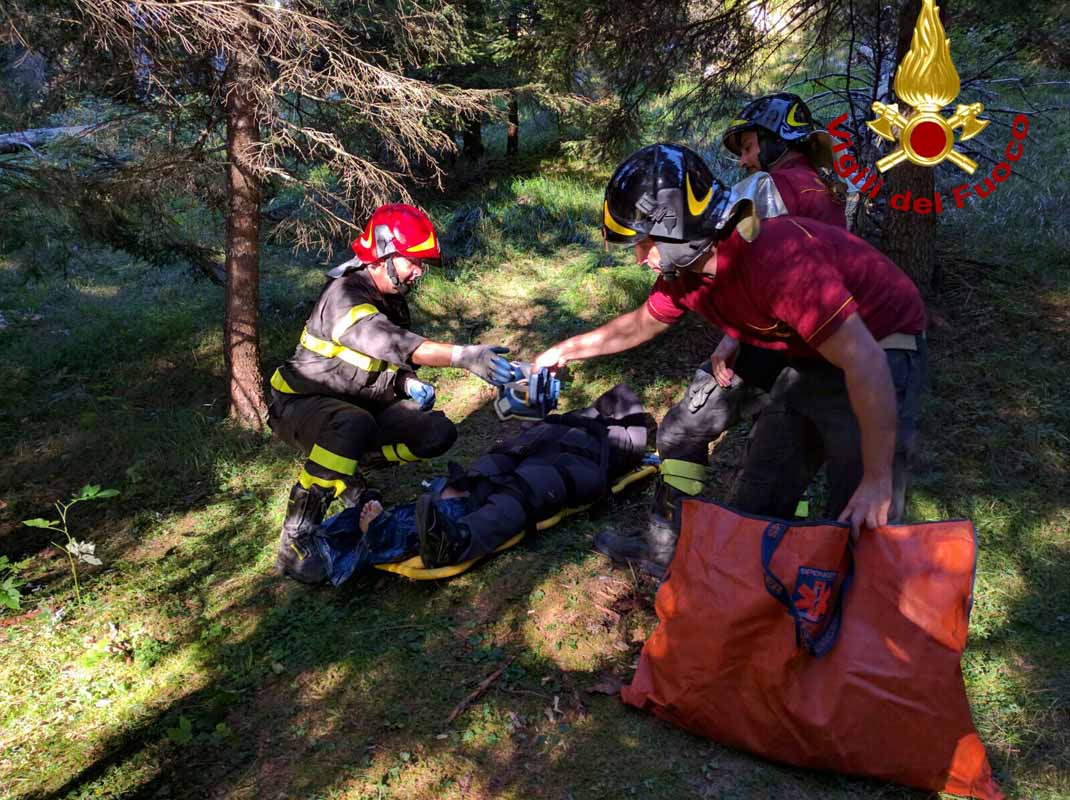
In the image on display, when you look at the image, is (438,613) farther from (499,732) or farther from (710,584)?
(710,584)

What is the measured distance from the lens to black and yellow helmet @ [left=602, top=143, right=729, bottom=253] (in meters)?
2.66

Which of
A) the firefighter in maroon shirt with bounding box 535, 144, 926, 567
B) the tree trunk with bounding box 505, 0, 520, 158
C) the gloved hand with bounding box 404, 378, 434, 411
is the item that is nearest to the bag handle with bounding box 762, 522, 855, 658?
the firefighter in maroon shirt with bounding box 535, 144, 926, 567

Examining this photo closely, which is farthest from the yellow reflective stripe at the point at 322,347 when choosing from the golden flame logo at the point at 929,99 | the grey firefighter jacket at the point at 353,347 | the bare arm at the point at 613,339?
the golden flame logo at the point at 929,99

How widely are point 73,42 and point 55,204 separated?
4.81 feet

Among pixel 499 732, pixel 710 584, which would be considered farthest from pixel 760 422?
pixel 499 732

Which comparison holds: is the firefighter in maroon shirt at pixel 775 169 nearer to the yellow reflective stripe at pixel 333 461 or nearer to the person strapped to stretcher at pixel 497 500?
the person strapped to stretcher at pixel 497 500

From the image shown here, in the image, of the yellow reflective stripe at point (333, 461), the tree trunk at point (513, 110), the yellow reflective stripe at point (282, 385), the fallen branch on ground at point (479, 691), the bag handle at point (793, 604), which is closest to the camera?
the bag handle at point (793, 604)

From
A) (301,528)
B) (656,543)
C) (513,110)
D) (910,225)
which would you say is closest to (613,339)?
(656,543)

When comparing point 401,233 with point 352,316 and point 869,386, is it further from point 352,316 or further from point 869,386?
point 869,386

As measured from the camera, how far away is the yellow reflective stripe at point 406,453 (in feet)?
15.6

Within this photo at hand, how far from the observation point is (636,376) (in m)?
6.52

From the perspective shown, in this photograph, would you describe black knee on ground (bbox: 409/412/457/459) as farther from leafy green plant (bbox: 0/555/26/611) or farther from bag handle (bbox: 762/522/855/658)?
bag handle (bbox: 762/522/855/658)

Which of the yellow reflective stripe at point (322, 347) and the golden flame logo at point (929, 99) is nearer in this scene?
the golden flame logo at point (929, 99)

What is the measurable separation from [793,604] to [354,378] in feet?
9.36
